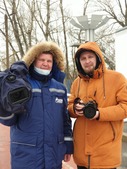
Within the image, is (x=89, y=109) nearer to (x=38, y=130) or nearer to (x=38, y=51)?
(x=38, y=130)

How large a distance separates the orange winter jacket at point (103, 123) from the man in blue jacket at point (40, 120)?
0.63 feet

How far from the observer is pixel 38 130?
2910 millimetres

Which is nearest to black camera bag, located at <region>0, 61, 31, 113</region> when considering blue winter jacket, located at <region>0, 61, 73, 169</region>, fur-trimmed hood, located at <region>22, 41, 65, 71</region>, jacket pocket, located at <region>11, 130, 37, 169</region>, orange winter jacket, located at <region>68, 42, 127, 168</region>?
blue winter jacket, located at <region>0, 61, 73, 169</region>

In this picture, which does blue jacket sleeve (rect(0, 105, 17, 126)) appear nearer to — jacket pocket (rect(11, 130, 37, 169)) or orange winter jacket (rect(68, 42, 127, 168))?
jacket pocket (rect(11, 130, 37, 169))

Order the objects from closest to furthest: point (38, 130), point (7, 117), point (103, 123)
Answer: point (7, 117) < point (38, 130) < point (103, 123)

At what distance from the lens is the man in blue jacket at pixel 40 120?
290 centimetres

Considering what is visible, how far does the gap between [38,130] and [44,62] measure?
2.26 ft

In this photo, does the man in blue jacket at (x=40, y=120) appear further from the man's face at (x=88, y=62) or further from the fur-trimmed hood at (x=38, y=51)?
the man's face at (x=88, y=62)

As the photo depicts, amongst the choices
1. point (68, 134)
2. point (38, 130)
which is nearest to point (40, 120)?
point (38, 130)

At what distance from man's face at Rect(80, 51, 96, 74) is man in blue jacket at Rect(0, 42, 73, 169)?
307 millimetres

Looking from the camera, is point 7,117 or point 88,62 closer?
point 7,117

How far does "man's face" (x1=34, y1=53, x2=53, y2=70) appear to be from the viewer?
10.3ft

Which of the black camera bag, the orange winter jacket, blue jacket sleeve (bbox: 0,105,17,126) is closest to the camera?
the black camera bag

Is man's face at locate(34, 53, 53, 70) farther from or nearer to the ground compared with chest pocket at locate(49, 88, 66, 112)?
farther from the ground
